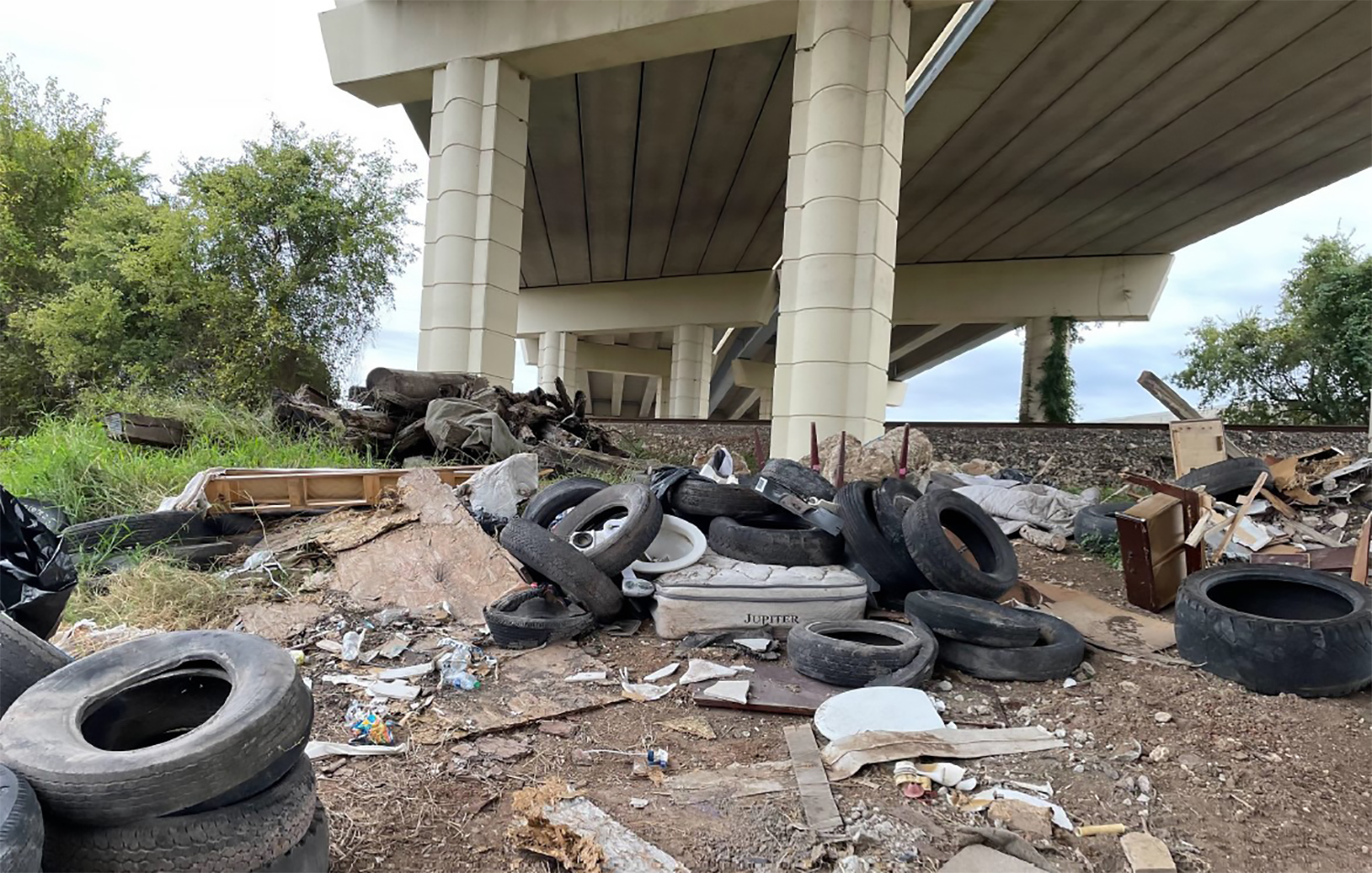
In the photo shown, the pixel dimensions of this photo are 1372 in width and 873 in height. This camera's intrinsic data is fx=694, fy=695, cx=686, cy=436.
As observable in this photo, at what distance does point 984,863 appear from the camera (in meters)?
1.91

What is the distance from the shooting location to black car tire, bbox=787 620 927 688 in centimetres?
316

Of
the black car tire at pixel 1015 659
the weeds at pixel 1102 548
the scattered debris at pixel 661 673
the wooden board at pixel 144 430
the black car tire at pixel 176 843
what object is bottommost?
the scattered debris at pixel 661 673

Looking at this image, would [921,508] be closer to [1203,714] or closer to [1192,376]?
[1203,714]

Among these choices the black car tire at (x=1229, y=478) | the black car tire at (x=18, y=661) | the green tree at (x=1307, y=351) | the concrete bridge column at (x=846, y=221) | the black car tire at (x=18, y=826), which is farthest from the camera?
the green tree at (x=1307, y=351)

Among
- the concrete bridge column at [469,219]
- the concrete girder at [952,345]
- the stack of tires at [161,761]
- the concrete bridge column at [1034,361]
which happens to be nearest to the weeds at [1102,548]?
the stack of tires at [161,761]

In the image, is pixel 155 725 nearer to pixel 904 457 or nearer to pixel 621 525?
pixel 621 525

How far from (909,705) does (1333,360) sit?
19.4 m

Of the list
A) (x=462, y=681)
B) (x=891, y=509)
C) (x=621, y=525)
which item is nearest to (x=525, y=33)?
(x=621, y=525)

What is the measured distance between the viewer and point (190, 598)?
391 centimetres

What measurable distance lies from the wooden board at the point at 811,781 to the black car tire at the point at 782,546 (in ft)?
4.82

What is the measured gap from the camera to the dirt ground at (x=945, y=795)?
201cm

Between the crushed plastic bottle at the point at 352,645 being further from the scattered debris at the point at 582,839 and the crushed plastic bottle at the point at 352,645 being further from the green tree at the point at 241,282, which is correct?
the green tree at the point at 241,282

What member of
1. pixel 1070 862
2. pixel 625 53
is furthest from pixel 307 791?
pixel 625 53

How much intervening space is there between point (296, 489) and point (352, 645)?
8.25 ft
